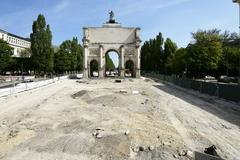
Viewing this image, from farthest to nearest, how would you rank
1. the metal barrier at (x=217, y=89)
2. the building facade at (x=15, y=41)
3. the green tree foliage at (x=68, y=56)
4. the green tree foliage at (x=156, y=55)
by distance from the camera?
1. the building facade at (x=15, y=41)
2. the green tree foliage at (x=68, y=56)
3. the green tree foliage at (x=156, y=55)
4. the metal barrier at (x=217, y=89)

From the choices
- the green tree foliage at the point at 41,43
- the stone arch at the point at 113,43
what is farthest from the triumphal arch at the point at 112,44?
the green tree foliage at the point at 41,43

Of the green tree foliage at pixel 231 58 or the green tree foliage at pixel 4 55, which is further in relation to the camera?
the green tree foliage at pixel 4 55

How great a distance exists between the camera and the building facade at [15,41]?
12930cm

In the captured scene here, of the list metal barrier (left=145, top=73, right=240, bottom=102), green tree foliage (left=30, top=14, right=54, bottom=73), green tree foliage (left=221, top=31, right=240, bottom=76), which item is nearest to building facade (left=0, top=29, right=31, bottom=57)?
green tree foliage (left=30, top=14, right=54, bottom=73)

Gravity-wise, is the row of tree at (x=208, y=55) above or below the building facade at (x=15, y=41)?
below

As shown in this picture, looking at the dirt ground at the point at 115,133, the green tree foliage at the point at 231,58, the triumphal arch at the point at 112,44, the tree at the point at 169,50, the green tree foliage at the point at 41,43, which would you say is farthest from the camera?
the tree at the point at 169,50

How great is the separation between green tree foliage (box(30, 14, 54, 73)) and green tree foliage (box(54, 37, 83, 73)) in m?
14.3

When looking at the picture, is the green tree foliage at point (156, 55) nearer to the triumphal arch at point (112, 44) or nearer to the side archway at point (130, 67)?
the side archway at point (130, 67)

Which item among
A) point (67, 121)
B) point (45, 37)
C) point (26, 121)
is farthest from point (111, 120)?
point (45, 37)

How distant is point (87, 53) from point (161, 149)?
7187 cm

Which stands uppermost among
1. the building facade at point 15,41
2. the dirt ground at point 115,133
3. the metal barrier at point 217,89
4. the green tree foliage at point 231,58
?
the building facade at point 15,41

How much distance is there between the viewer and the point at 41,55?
79250 millimetres

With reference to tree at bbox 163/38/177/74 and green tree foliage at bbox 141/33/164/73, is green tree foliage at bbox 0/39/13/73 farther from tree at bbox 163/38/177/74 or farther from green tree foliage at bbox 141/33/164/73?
green tree foliage at bbox 141/33/164/73

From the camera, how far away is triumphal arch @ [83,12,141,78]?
82.4 m
